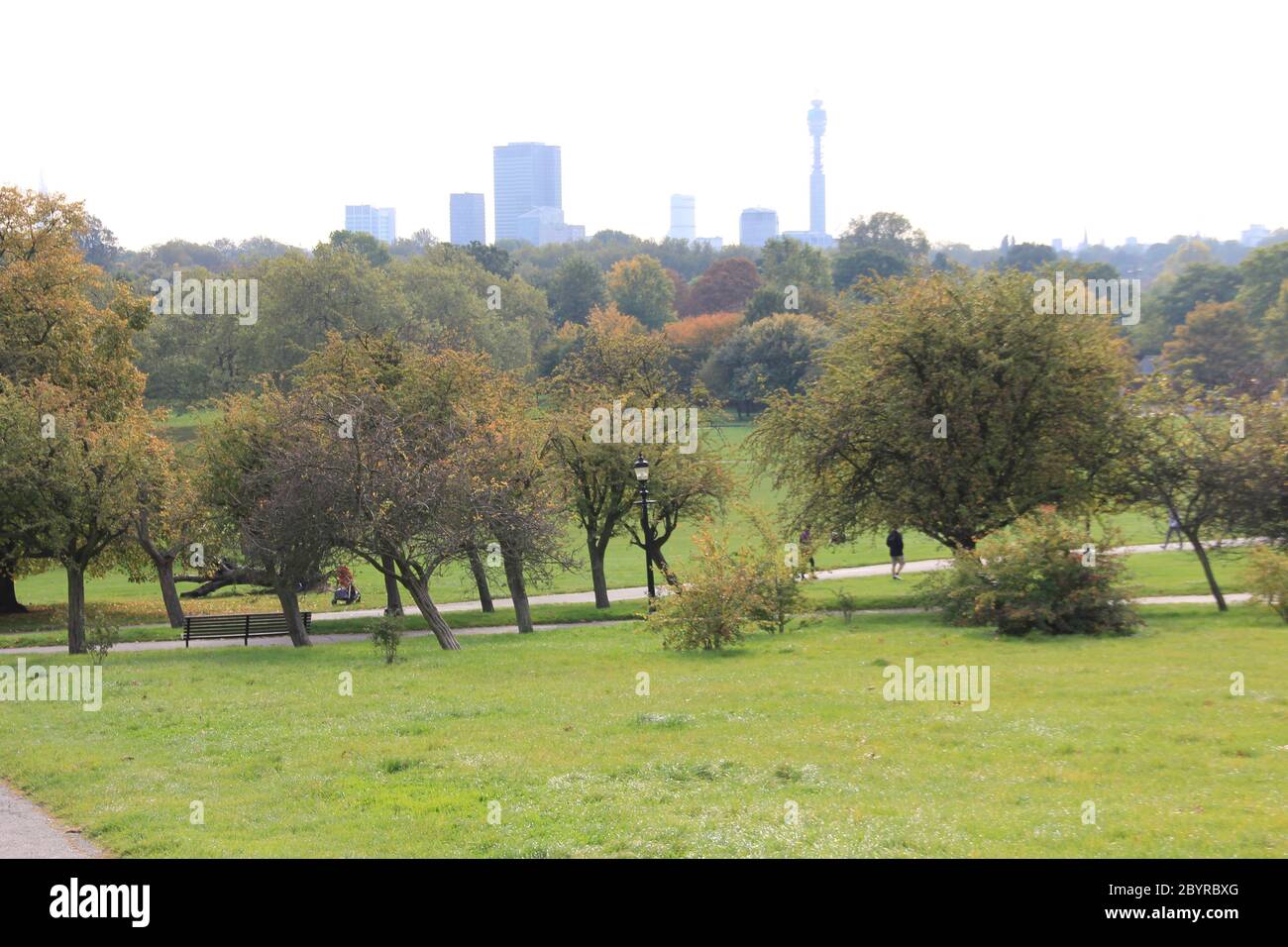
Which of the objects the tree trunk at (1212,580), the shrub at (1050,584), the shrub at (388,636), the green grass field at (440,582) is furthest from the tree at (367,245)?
the shrub at (1050,584)

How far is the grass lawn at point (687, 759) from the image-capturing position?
952cm

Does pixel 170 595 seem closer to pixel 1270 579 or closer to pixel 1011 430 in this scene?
pixel 1011 430

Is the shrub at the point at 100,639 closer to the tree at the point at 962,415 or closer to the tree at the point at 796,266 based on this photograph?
the tree at the point at 962,415

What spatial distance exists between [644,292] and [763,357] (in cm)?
4052

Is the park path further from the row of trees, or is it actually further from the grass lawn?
the row of trees

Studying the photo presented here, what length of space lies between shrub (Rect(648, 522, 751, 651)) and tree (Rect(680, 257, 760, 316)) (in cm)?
12408

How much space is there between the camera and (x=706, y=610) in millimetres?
23609

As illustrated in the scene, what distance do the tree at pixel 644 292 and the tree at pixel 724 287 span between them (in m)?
9.41

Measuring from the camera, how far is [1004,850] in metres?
8.70

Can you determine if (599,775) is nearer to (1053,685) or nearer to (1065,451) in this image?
(1053,685)

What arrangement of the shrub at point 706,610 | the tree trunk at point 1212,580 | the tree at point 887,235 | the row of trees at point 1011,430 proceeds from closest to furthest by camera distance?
the shrub at point 706,610, the tree trunk at point 1212,580, the row of trees at point 1011,430, the tree at point 887,235

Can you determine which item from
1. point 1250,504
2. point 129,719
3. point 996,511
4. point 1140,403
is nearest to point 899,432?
point 996,511

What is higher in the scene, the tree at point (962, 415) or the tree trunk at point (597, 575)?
the tree at point (962, 415)

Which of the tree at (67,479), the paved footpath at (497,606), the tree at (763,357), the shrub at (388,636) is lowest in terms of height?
the paved footpath at (497,606)
